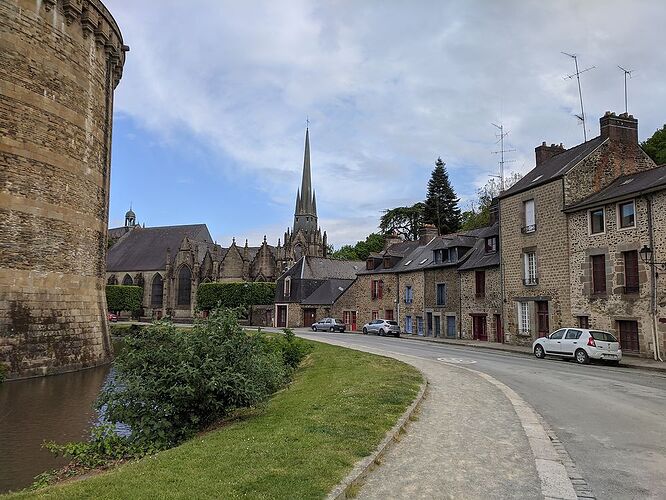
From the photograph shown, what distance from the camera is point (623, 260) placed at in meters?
21.2

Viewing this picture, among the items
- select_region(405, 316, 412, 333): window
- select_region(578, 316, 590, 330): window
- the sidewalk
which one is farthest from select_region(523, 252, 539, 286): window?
select_region(405, 316, 412, 333): window

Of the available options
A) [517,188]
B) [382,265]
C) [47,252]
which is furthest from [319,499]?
[382,265]

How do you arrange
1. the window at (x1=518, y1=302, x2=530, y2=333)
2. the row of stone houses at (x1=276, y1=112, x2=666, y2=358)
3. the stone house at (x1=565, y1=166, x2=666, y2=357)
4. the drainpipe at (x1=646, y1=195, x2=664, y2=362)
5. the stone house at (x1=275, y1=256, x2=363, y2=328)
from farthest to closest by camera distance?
the stone house at (x1=275, y1=256, x2=363, y2=328), the window at (x1=518, y1=302, x2=530, y2=333), the row of stone houses at (x1=276, y1=112, x2=666, y2=358), the stone house at (x1=565, y1=166, x2=666, y2=357), the drainpipe at (x1=646, y1=195, x2=664, y2=362)

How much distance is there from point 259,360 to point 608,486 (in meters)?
6.36

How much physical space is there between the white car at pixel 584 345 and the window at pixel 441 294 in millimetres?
14098

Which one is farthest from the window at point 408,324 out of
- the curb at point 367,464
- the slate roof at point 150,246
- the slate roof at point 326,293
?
the slate roof at point 150,246

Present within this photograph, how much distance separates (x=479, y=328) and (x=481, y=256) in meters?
4.42

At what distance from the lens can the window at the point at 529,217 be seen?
26.3 m

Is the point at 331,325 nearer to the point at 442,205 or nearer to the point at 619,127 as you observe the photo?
the point at 619,127

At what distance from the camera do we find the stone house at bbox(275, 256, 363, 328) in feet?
162

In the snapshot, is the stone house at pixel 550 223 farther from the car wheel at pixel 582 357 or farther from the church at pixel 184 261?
the church at pixel 184 261

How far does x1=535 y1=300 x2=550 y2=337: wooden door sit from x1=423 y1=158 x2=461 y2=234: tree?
42118 millimetres

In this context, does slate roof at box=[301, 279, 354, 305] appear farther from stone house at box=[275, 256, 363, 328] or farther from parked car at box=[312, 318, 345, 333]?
parked car at box=[312, 318, 345, 333]

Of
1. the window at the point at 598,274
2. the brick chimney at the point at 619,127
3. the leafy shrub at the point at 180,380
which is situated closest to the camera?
the leafy shrub at the point at 180,380
